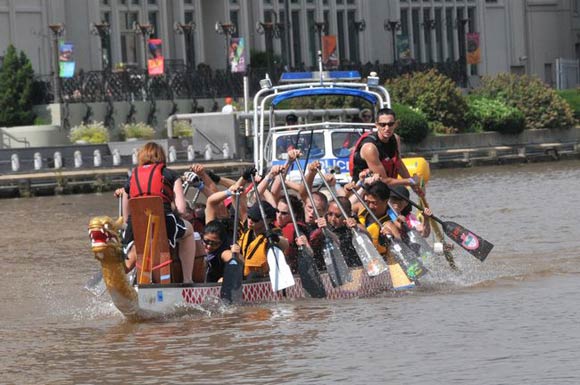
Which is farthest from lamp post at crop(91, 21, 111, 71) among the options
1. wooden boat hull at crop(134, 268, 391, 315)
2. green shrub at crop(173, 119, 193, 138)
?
wooden boat hull at crop(134, 268, 391, 315)

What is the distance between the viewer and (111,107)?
53.9 meters

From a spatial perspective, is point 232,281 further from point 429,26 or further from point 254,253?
point 429,26

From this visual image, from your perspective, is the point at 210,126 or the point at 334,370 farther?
the point at 210,126

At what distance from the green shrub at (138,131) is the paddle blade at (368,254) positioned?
3379 cm

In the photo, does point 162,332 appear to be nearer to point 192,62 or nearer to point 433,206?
point 433,206

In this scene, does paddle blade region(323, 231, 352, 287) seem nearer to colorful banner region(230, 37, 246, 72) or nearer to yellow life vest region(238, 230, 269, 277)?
yellow life vest region(238, 230, 269, 277)

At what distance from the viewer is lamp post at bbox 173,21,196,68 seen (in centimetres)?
6062

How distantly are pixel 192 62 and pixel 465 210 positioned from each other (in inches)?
1228

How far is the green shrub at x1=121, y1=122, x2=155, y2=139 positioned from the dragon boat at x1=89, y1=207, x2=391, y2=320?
110ft

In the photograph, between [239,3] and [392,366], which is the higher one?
[239,3]

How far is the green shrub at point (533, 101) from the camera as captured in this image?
5588 centimetres

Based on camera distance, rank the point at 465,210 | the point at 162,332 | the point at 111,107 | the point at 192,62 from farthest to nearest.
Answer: the point at 192,62, the point at 111,107, the point at 465,210, the point at 162,332

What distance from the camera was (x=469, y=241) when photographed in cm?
2012

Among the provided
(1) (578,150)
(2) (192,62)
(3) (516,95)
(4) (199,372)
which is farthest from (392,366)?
(2) (192,62)
